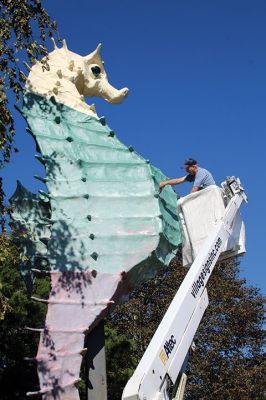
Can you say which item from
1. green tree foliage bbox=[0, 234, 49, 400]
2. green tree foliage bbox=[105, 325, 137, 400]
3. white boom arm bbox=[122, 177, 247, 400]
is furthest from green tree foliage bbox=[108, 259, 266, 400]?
white boom arm bbox=[122, 177, 247, 400]

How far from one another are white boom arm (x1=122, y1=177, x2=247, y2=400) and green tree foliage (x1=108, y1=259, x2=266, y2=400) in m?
9.78

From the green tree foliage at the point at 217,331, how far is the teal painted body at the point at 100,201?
8.97m

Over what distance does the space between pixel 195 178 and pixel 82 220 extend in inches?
53.2

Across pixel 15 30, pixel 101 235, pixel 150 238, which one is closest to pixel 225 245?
pixel 150 238

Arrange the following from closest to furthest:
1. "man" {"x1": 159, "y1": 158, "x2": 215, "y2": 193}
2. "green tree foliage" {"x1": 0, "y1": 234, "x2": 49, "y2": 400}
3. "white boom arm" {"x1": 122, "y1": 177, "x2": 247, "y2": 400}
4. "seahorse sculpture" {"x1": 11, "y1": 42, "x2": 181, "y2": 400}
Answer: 1. "white boom arm" {"x1": 122, "y1": 177, "x2": 247, "y2": 400}
2. "seahorse sculpture" {"x1": 11, "y1": 42, "x2": 181, "y2": 400}
3. "man" {"x1": 159, "y1": 158, "x2": 215, "y2": 193}
4. "green tree foliage" {"x1": 0, "y1": 234, "x2": 49, "y2": 400}

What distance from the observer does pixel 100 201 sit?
6195mm

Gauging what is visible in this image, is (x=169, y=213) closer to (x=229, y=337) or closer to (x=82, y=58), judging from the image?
(x=82, y=58)

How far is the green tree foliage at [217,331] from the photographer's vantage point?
1496cm

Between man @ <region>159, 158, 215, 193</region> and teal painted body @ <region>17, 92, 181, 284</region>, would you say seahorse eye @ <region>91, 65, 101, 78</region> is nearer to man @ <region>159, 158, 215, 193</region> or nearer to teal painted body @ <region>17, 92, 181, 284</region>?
teal painted body @ <region>17, 92, 181, 284</region>

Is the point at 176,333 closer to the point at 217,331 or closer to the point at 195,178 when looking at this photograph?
the point at 195,178

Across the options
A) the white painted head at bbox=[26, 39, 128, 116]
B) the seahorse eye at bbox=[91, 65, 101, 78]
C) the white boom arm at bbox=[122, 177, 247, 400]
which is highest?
the seahorse eye at bbox=[91, 65, 101, 78]

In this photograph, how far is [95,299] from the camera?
565cm

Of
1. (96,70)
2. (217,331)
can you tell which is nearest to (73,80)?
(96,70)

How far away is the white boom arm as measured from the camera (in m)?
3.73
